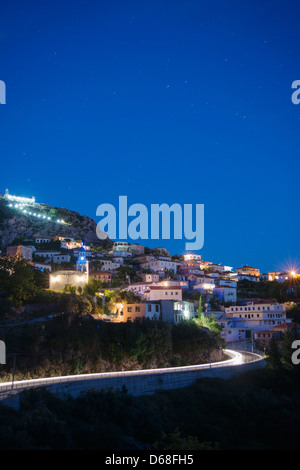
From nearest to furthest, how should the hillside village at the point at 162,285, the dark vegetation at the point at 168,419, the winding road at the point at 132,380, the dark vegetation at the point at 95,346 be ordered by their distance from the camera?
the dark vegetation at the point at 168,419 < the winding road at the point at 132,380 < the dark vegetation at the point at 95,346 < the hillside village at the point at 162,285

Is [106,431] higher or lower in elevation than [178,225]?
lower

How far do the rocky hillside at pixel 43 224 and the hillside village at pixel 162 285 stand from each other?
4627 mm

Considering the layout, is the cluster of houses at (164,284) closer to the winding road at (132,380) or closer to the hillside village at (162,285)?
the hillside village at (162,285)

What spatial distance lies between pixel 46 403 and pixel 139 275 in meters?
56.7

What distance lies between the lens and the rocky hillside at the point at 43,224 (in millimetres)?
122000

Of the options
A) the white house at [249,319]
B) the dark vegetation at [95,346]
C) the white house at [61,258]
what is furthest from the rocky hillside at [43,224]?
the dark vegetation at [95,346]

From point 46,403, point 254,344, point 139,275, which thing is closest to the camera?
point 46,403

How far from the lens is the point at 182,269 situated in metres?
94.0

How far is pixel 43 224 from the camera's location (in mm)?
130250

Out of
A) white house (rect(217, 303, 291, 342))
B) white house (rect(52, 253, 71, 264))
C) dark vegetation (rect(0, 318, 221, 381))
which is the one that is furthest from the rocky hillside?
dark vegetation (rect(0, 318, 221, 381))

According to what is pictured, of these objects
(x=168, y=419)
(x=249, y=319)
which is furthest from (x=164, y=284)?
(x=168, y=419)
